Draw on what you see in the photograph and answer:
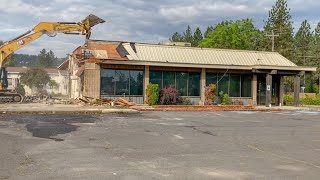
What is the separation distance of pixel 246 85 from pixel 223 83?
8.21ft

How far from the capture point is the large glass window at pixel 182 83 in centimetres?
3538

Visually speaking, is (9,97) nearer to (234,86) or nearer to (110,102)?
(110,102)

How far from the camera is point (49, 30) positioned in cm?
3306

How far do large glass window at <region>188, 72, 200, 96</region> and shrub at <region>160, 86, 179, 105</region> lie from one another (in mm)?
2666

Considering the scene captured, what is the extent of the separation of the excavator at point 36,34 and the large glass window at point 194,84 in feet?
29.5

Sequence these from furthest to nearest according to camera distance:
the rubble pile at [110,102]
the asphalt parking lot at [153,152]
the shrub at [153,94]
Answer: the shrub at [153,94] < the rubble pile at [110,102] < the asphalt parking lot at [153,152]

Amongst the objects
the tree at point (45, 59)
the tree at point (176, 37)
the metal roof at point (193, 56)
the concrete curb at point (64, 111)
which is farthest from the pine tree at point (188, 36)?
the concrete curb at point (64, 111)

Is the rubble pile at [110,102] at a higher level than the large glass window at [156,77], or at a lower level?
lower

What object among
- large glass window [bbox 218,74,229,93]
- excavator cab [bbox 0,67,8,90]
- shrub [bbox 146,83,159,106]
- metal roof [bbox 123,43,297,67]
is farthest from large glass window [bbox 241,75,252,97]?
excavator cab [bbox 0,67,8,90]

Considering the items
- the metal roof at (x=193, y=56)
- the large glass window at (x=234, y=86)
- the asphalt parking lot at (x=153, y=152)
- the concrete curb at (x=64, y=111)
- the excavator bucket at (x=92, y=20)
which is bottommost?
the asphalt parking lot at (x=153, y=152)

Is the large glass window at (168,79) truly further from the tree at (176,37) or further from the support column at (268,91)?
the tree at (176,37)

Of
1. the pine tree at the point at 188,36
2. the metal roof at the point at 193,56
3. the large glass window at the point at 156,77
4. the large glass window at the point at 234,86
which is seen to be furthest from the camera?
the pine tree at the point at 188,36

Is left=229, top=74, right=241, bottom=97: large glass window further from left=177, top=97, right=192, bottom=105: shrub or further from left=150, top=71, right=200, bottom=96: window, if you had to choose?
left=177, top=97, right=192, bottom=105: shrub

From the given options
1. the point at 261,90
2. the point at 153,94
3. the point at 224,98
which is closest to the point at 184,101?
the point at 153,94
